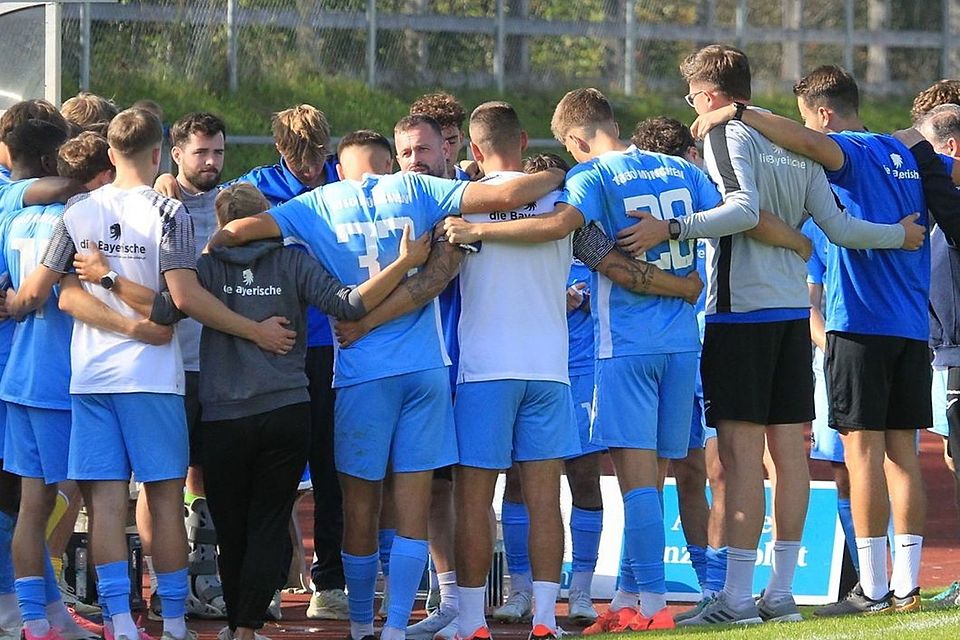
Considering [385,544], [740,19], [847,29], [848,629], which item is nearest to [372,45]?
[740,19]

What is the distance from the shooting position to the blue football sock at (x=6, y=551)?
6.54 m

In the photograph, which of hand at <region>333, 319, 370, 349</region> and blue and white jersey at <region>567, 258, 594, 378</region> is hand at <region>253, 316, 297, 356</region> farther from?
blue and white jersey at <region>567, 258, 594, 378</region>

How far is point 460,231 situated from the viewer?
20.4ft

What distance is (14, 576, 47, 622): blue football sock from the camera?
6.24 meters

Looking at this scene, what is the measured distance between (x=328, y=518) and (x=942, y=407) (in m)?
3.21

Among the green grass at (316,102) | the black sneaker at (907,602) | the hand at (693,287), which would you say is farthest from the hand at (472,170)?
the green grass at (316,102)

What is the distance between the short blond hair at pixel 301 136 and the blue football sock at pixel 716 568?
2.68 meters

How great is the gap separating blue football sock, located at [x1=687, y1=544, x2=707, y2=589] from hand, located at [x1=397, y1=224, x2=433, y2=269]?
2307 millimetres

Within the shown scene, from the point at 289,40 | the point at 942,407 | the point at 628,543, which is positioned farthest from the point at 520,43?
the point at 628,543

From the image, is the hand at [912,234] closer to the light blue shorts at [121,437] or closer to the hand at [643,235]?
the hand at [643,235]

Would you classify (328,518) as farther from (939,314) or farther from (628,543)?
(939,314)

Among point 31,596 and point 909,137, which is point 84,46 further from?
point 909,137

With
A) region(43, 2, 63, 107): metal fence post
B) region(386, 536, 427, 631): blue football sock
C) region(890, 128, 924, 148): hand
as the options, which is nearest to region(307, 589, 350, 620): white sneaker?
region(386, 536, 427, 631): blue football sock

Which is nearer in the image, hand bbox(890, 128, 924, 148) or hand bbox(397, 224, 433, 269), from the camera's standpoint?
hand bbox(397, 224, 433, 269)
